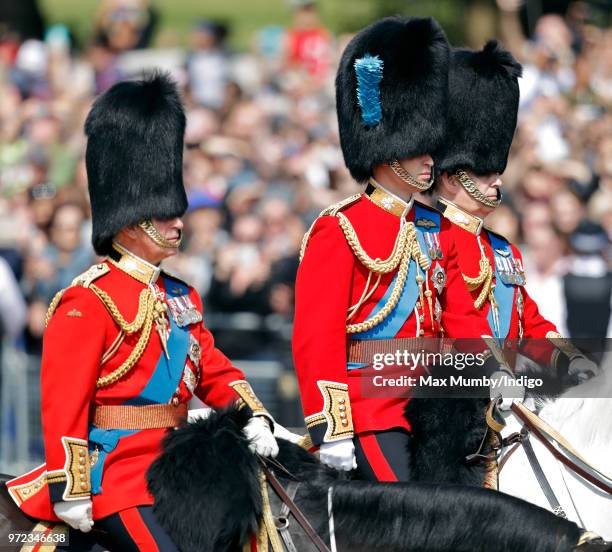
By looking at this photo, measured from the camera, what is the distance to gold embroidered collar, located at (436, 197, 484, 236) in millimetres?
5148

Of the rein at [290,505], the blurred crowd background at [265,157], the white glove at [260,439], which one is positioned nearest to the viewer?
the rein at [290,505]

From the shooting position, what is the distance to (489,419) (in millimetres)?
4219

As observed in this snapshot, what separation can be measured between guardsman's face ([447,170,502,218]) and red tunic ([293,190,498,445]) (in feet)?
1.92

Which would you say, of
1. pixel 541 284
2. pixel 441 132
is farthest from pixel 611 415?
pixel 541 284

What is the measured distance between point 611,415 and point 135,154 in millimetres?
1718

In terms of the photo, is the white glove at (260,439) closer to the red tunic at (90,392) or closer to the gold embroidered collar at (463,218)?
the red tunic at (90,392)

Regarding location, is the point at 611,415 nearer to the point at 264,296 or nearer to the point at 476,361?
A: the point at 476,361

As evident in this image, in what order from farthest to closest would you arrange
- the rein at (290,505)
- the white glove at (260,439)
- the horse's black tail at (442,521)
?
the white glove at (260,439) < the rein at (290,505) < the horse's black tail at (442,521)

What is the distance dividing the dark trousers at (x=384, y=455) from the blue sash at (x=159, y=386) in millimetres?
610

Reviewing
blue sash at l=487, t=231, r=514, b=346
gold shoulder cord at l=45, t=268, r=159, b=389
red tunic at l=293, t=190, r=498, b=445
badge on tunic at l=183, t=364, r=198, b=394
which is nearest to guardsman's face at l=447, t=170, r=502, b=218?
blue sash at l=487, t=231, r=514, b=346

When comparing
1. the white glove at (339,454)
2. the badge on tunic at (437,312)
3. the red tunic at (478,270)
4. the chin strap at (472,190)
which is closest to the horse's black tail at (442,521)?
the white glove at (339,454)

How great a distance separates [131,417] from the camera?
4195 millimetres

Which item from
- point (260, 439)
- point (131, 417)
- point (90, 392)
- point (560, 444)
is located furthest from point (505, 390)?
point (90, 392)

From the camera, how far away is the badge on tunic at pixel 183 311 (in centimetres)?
438
